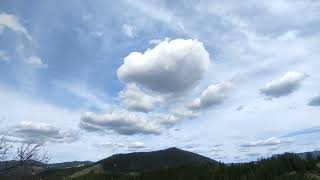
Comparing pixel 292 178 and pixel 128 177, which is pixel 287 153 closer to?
pixel 292 178

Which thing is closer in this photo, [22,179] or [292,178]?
[292,178]

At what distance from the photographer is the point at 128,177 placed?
18656 millimetres

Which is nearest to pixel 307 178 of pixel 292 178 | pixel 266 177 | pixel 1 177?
pixel 292 178

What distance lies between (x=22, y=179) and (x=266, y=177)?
42.9 ft

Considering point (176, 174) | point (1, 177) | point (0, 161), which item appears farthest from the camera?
point (1, 177)

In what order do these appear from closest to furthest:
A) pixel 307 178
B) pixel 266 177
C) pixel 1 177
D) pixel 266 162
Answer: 1. pixel 307 178
2. pixel 266 177
3. pixel 266 162
4. pixel 1 177

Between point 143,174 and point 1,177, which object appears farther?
point 1,177

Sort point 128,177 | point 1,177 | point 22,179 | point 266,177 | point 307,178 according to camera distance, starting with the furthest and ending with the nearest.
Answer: point 1,177, point 22,179, point 128,177, point 266,177, point 307,178

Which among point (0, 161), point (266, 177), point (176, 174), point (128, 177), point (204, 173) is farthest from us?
point (0, 161)

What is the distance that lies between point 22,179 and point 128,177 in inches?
249

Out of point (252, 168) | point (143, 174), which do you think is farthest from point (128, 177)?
point (252, 168)

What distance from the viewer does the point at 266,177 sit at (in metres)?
13.4

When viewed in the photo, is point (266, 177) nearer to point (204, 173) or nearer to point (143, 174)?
point (204, 173)

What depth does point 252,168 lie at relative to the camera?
14977 millimetres
